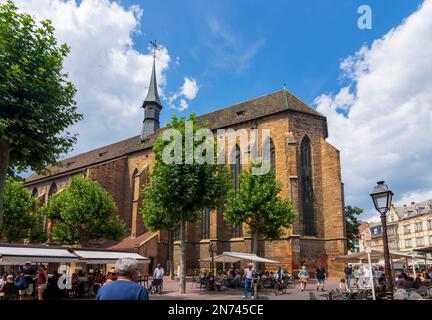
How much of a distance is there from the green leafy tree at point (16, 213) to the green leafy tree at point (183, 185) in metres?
23.4

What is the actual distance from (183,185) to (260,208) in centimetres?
760

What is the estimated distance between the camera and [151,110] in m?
51.3

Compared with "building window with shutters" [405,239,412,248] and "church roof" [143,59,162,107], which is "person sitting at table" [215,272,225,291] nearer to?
"church roof" [143,59,162,107]

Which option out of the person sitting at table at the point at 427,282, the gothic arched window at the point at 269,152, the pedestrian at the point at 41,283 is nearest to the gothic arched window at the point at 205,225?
the gothic arched window at the point at 269,152

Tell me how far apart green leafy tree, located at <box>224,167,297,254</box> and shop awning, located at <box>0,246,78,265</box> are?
1186cm

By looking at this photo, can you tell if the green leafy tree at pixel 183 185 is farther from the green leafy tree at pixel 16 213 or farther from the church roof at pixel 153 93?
→ the church roof at pixel 153 93

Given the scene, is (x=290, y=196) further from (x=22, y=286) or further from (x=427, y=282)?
(x=22, y=286)

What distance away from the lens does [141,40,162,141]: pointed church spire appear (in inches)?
1957

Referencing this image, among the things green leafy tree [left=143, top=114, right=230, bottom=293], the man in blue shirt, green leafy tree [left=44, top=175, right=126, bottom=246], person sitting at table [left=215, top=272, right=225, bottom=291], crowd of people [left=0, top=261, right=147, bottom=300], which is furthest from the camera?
green leafy tree [left=44, top=175, right=126, bottom=246]

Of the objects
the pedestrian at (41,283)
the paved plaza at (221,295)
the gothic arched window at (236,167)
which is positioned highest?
the gothic arched window at (236,167)

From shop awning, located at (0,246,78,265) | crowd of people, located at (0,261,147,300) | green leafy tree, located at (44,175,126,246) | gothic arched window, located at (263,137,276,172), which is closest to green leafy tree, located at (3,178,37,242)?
green leafy tree, located at (44,175,126,246)

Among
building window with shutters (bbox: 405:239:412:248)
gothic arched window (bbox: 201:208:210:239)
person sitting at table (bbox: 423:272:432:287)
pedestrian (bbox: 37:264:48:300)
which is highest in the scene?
gothic arched window (bbox: 201:208:210:239)

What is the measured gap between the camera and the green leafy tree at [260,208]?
24516mm

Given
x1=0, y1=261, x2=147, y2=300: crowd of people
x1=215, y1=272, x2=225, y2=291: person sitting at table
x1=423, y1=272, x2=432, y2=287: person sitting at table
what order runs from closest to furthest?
1. x1=0, y1=261, x2=147, y2=300: crowd of people
2. x1=423, y1=272, x2=432, y2=287: person sitting at table
3. x1=215, y1=272, x2=225, y2=291: person sitting at table
